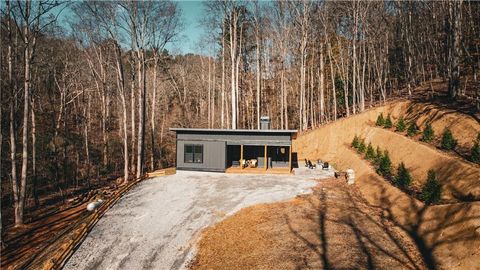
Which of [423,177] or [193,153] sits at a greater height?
[193,153]

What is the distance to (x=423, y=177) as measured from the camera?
49.6 feet

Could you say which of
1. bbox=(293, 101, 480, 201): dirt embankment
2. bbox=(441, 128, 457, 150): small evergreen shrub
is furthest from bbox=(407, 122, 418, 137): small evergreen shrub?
bbox=(441, 128, 457, 150): small evergreen shrub

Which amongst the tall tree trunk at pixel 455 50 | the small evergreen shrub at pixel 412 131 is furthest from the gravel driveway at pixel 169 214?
the tall tree trunk at pixel 455 50

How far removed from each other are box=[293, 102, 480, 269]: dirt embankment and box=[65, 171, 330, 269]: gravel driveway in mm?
4491

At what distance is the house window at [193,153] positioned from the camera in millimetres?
A: 22375

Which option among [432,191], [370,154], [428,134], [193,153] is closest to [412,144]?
[428,134]

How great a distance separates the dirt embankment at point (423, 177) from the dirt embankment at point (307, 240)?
703 millimetres

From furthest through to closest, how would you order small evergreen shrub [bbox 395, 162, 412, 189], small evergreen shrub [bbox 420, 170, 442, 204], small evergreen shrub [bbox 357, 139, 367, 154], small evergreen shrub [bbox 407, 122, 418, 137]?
small evergreen shrub [bbox 357, 139, 367, 154], small evergreen shrub [bbox 407, 122, 418, 137], small evergreen shrub [bbox 395, 162, 412, 189], small evergreen shrub [bbox 420, 170, 442, 204]

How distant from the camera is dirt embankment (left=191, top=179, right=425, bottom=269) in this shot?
10195mm

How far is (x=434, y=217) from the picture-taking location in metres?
11.0

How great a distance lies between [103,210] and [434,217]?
50.8ft

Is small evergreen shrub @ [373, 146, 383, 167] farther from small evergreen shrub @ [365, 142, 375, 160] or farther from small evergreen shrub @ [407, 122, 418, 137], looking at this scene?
small evergreen shrub @ [407, 122, 418, 137]

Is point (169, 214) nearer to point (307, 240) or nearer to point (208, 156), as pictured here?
point (307, 240)

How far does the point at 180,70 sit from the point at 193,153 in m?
31.4
